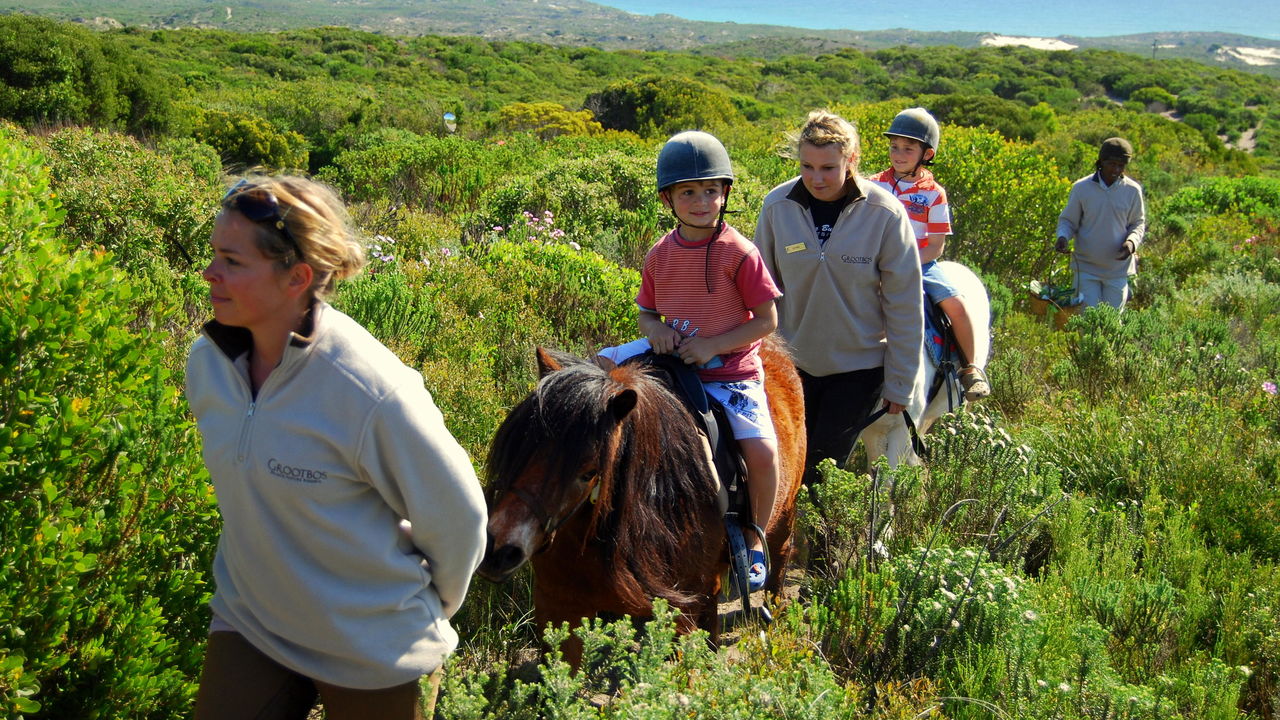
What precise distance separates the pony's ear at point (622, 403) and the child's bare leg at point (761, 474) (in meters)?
0.76

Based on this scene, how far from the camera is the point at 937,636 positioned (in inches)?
133

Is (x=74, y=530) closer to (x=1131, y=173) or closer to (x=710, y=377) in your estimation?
(x=710, y=377)

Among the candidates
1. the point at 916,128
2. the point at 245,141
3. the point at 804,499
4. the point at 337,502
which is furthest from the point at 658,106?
the point at 337,502

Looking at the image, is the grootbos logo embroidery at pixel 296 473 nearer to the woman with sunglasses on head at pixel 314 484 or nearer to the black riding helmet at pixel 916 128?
the woman with sunglasses on head at pixel 314 484

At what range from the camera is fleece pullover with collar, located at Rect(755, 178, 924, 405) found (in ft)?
14.0

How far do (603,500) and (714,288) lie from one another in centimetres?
110

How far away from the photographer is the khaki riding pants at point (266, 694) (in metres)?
2.12

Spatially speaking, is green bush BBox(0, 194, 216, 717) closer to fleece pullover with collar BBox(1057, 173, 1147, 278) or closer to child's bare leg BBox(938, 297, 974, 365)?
child's bare leg BBox(938, 297, 974, 365)

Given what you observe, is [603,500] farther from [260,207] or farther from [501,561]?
[260,207]

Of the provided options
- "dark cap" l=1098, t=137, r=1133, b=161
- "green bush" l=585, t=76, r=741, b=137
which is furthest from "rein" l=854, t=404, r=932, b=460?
"green bush" l=585, t=76, r=741, b=137

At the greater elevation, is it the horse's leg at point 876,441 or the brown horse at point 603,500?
the brown horse at point 603,500

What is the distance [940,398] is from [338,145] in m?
22.5

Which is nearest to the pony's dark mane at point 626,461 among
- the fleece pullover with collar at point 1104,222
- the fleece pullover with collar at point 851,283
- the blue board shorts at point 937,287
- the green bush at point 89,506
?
the green bush at point 89,506

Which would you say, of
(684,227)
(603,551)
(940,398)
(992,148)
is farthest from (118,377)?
(992,148)
